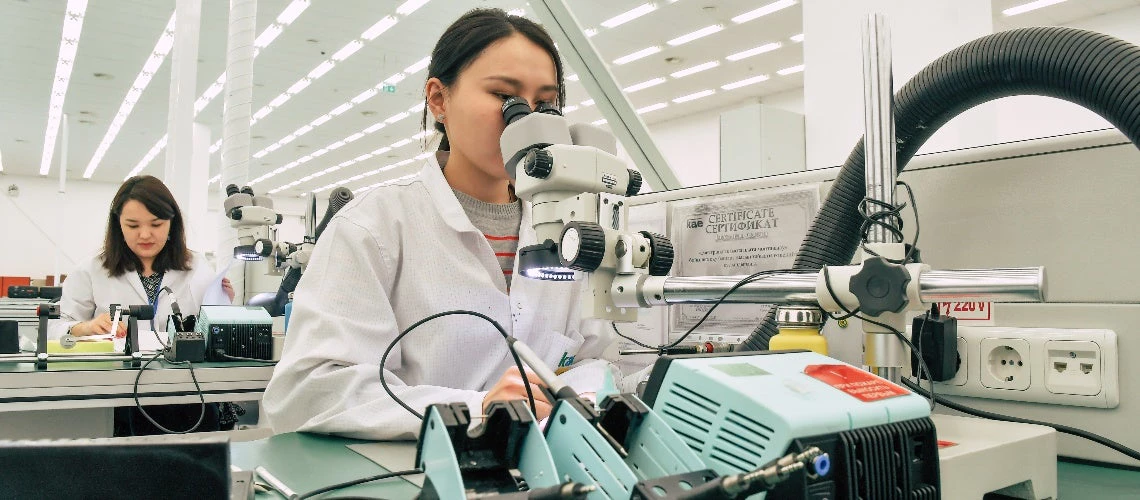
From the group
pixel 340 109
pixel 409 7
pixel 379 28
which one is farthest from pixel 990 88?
pixel 340 109

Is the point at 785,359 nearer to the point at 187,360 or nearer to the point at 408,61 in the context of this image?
the point at 187,360

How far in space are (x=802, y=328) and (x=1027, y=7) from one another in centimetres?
676

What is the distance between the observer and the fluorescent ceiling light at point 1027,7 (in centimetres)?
584

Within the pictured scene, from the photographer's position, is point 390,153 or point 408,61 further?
point 390,153

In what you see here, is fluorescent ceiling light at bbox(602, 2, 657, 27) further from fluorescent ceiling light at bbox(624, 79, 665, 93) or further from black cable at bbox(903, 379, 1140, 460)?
black cable at bbox(903, 379, 1140, 460)

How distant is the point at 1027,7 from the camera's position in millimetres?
5957

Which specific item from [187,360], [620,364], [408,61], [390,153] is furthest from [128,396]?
[390,153]

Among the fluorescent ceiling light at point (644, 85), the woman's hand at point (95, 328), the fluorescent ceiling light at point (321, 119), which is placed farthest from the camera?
the fluorescent ceiling light at point (321, 119)

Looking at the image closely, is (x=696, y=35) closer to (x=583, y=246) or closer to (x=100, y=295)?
(x=100, y=295)

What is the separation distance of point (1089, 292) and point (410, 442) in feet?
2.64

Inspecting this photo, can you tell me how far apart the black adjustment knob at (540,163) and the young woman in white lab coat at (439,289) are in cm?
26

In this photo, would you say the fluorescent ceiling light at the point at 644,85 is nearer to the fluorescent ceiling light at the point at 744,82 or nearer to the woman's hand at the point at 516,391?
the fluorescent ceiling light at the point at 744,82

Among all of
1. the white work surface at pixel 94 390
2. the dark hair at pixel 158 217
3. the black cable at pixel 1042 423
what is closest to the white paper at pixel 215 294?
the dark hair at pixel 158 217

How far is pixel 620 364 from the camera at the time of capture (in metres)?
1.26
